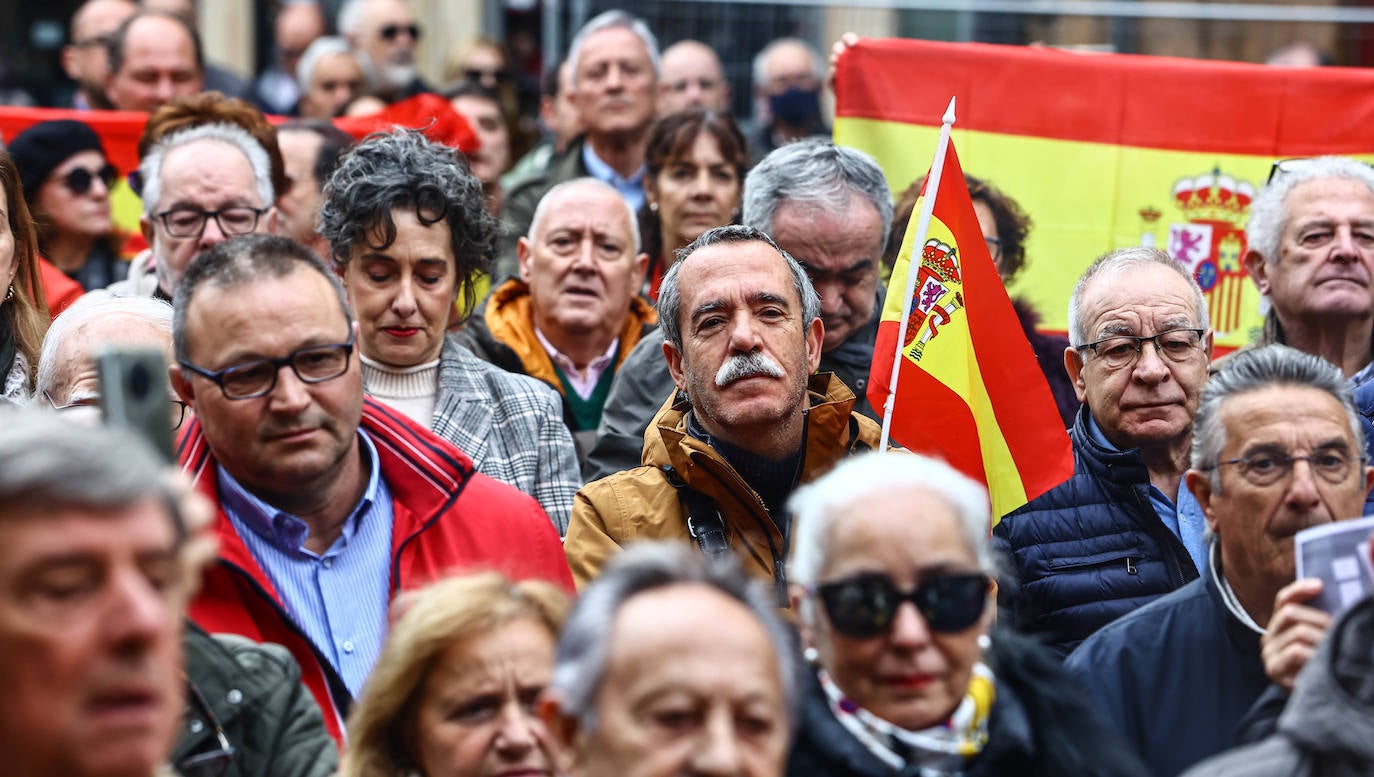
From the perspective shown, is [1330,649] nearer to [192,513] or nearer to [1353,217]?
[192,513]

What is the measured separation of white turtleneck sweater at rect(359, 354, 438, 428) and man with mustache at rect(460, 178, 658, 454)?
0.81 metres

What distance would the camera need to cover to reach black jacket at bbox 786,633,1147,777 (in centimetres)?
337

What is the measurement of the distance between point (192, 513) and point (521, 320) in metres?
3.97

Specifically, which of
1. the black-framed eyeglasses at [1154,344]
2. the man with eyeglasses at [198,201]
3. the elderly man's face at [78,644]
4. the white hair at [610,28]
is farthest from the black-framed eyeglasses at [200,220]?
the elderly man's face at [78,644]

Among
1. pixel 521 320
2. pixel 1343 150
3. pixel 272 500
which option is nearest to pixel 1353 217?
pixel 1343 150

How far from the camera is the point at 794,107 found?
31.3ft

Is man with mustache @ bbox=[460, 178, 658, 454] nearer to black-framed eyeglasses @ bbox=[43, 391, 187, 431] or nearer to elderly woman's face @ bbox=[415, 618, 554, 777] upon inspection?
black-framed eyeglasses @ bbox=[43, 391, 187, 431]

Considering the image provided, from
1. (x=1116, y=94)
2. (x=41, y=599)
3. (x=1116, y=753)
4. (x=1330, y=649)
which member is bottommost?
(x=1116, y=753)

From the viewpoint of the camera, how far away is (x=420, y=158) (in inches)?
229

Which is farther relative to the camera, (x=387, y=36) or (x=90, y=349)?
(x=387, y=36)

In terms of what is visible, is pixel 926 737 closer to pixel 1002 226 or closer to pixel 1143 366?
pixel 1143 366

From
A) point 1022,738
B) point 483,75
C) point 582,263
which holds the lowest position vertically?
point 1022,738

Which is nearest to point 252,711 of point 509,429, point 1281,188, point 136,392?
point 136,392

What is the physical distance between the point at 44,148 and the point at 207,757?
4474 millimetres
